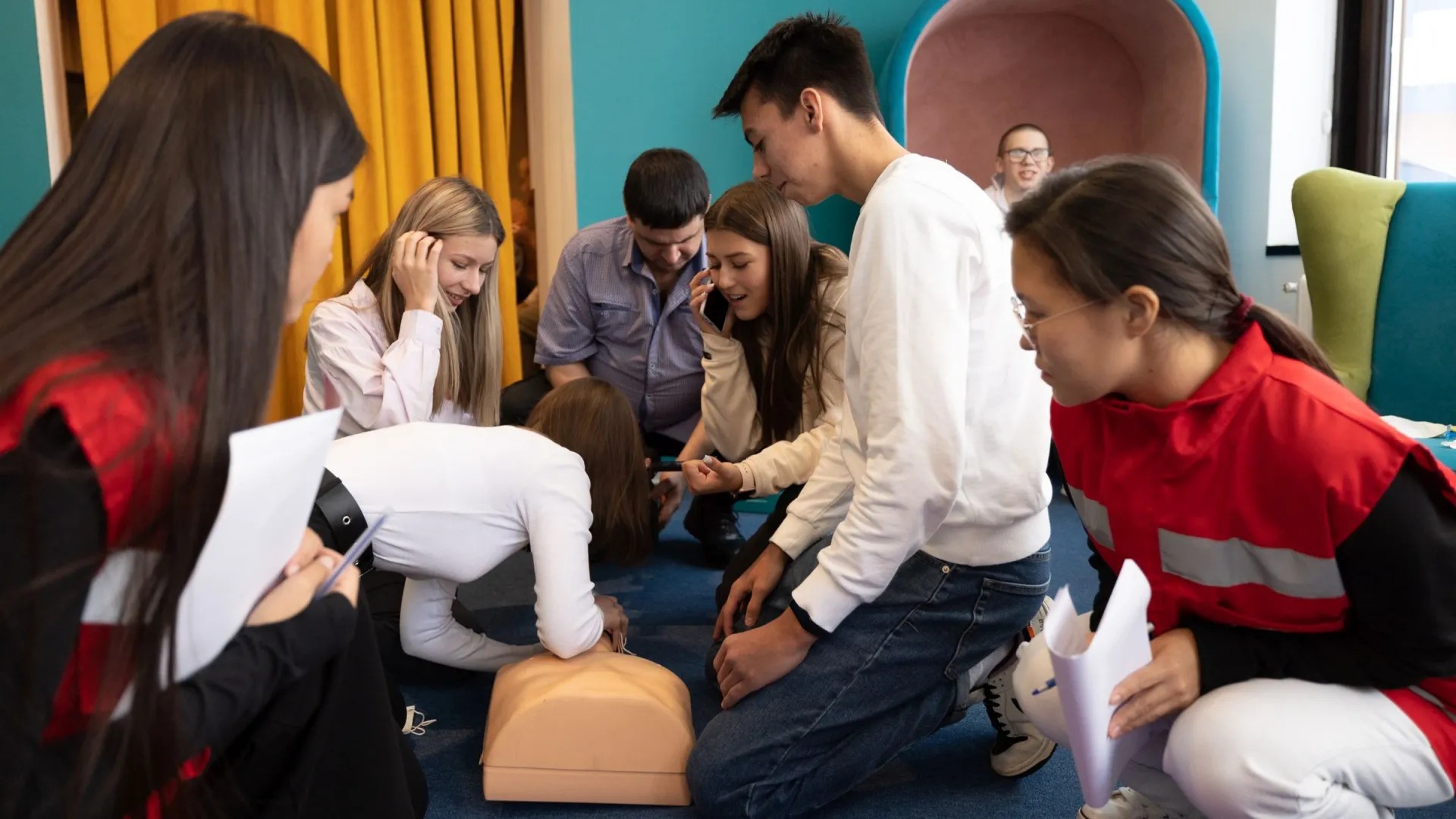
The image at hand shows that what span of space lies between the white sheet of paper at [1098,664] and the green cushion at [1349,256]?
1.78 metres

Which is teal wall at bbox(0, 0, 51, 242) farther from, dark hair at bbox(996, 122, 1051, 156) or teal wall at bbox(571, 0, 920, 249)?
dark hair at bbox(996, 122, 1051, 156)

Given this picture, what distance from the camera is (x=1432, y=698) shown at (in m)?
1.12

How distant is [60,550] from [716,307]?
64.3 inches

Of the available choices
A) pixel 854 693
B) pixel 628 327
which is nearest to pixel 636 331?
pixel 628 327

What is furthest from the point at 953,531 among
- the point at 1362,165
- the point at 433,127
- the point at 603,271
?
the point at 1362,165

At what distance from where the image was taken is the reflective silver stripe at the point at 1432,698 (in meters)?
1.11

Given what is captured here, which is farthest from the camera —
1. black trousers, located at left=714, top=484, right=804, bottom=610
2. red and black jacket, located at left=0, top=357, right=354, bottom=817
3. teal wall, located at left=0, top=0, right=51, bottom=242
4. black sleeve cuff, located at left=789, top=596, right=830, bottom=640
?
teal wall, located at left=0, top=0, right=51, bottom=242

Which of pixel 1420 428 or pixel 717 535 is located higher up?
pixel 1420 428

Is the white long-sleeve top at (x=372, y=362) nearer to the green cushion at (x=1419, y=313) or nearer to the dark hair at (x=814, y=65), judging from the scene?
the dark hair at (x=814, y=65)

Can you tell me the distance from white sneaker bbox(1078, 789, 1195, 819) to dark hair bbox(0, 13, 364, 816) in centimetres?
105

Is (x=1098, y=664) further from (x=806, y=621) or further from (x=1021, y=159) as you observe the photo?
(x=1021, y=159)

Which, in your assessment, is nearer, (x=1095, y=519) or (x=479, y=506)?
(x=1095, y=519)

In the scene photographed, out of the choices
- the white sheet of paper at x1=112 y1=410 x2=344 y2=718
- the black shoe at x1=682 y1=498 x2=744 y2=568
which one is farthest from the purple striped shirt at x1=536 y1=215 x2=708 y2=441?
the white sheet of paper at x1=112 y1=410 x2=344 y2=718

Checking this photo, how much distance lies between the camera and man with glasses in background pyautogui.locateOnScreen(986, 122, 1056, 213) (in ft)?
12.7
